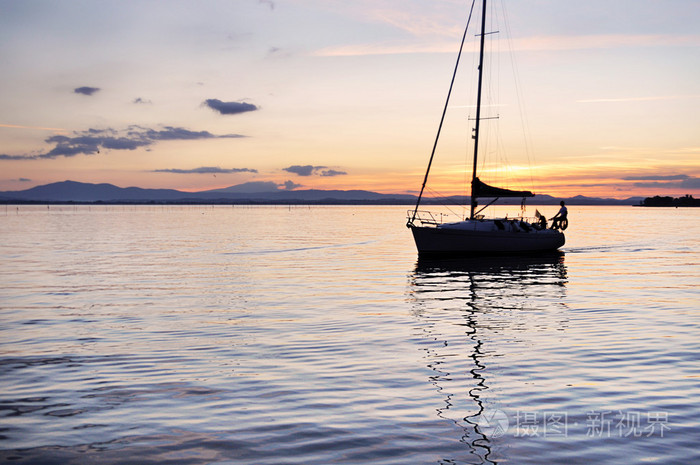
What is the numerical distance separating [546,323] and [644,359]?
5002 millimetres

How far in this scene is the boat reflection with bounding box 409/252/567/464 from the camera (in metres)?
9.67

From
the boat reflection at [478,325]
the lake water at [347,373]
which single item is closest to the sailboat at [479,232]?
the boat reflection at [478,325]

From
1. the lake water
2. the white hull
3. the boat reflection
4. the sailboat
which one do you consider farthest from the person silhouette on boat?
the lake water

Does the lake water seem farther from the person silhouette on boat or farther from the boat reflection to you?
the person silhouette on boat

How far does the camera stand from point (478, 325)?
60.2 feet

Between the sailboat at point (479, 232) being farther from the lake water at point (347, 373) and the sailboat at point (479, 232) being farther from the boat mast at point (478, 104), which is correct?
the lake water at point (347, 373)

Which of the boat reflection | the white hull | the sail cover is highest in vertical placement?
the sail cover

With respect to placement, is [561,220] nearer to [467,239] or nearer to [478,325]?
[467,239]

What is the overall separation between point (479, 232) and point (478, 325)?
2393 centimetres

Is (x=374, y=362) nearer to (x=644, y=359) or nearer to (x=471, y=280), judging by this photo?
(x=644, y=359)

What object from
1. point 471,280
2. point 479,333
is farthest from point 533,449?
point 471,280

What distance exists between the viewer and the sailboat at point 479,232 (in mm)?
41409

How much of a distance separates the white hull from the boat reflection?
240 centimetres

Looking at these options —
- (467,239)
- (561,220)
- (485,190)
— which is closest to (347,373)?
(467,239)
